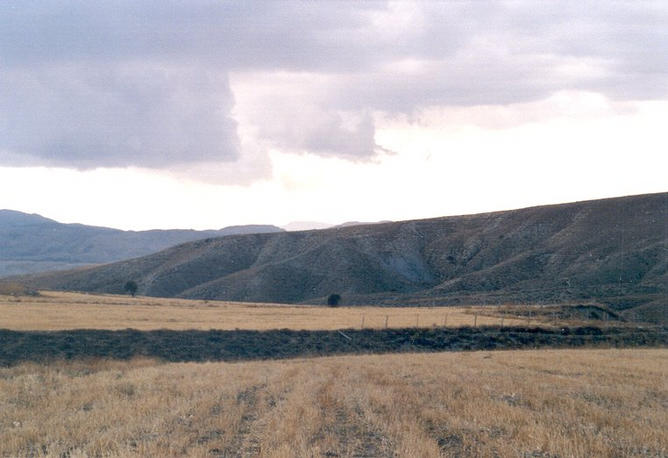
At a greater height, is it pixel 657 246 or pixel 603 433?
pixel 657 246

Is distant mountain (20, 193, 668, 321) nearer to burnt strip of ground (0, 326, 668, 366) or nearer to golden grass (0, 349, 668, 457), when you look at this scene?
burnt strip of ground (0, 326, 668, 366)

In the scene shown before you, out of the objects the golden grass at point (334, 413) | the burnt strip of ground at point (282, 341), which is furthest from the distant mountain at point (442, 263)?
the golden grass at point (334, 413)

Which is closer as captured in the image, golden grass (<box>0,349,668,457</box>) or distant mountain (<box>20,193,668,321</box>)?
golden grass (<box>0,349,668,457</box>)

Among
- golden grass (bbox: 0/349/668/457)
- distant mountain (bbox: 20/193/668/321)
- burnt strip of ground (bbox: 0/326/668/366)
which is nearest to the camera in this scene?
golden grass (bbox: 0/349/668/457)

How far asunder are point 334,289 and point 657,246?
54981 mm

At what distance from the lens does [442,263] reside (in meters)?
132

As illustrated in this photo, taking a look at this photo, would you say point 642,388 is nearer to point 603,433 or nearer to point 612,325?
point 603,433

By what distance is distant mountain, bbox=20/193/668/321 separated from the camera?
95062mm

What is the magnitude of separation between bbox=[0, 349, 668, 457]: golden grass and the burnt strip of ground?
10530mm

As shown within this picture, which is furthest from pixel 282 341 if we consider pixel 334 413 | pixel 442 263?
pixel 442 263

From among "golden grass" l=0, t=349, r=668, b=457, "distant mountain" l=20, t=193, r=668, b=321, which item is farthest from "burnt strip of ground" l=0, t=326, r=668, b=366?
"distant mountain" l=20, t=193, r=668, b=321

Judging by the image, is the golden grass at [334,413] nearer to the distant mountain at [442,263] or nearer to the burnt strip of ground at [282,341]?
the burnt strip of ground at [282,341]

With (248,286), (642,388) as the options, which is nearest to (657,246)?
(248,286)

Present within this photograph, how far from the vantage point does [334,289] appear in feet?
397
